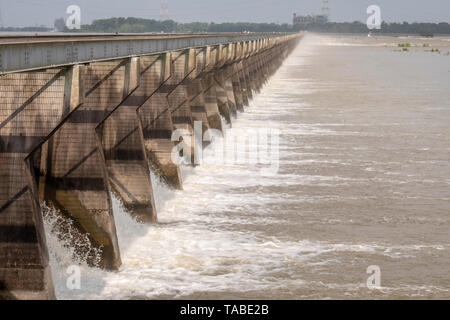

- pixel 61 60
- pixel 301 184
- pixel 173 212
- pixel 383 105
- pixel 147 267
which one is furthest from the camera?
pixel 383 105

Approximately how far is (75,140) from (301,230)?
22.1 ft

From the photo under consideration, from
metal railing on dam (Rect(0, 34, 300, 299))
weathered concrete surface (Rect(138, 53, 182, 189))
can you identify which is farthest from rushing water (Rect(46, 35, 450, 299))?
metal railing on dam (Rect(0, 34, 300, 299))

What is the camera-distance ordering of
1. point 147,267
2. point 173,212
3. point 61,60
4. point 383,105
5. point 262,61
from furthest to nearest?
point 262,61 → point 383,105 → point 173,212 → point 147,267 → point 61,60

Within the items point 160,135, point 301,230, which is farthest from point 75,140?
point 160,135

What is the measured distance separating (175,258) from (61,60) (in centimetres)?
559

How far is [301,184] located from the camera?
25.4 meters

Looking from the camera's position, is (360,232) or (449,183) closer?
(360,232)

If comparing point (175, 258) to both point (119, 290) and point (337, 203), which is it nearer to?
point (119, 290)

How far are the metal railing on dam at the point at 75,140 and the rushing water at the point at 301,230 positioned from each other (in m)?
0.96

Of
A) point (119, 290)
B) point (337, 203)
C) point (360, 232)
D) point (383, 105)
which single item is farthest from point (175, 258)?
point (383, 105)

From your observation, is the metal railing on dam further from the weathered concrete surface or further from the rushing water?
the rushing water

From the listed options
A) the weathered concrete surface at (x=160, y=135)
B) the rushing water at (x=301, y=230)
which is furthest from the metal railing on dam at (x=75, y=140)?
the rushing water at (x=301, y=230)

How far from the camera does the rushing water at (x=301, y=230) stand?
1577 cm

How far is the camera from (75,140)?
1708 centimetres
